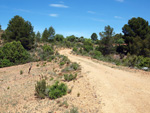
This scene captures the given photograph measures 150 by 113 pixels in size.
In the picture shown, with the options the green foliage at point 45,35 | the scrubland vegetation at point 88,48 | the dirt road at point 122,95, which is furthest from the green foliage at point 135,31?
the green foliage at point 45,35

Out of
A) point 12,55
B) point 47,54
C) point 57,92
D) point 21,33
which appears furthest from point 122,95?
point 21,33

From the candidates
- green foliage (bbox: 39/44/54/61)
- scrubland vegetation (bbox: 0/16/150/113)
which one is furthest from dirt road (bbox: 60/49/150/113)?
green foliage (bbox: 39/44/54/61)

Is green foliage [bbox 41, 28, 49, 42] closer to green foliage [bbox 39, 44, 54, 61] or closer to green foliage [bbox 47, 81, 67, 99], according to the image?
green foliage [bbox 39, 44, 54, 61]

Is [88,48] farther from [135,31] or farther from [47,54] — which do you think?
[135,31]

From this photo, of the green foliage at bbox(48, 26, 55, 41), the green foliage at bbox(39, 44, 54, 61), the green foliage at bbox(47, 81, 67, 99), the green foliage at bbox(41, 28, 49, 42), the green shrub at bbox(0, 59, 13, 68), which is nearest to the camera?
the green foliage at bbox(47, 81, 67, 99)

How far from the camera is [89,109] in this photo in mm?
5855

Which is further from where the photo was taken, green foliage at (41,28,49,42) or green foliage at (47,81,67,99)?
green foliage at (41,28,49,42)

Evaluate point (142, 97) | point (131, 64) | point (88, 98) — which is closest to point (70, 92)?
point (88, 98)

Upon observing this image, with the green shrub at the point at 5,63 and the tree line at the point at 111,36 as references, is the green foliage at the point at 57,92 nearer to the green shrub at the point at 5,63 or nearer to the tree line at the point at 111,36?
the green shrub at the point at 5,63

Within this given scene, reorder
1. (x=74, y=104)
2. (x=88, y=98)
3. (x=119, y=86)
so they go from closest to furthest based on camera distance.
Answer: (x=74, y=104)
(x=88, y=98)
(x=119, y=86)

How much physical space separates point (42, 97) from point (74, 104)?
2434 mm

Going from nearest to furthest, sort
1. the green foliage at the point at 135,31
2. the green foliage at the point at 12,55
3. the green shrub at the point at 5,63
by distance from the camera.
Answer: the green shrub at the point at 5,63, the green foliage at the point at 12,55, the green foliage at the point at 135,31

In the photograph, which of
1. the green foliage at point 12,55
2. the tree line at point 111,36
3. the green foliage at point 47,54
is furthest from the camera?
the tree line at point 111,36

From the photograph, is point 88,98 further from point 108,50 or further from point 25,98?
point 108,50
